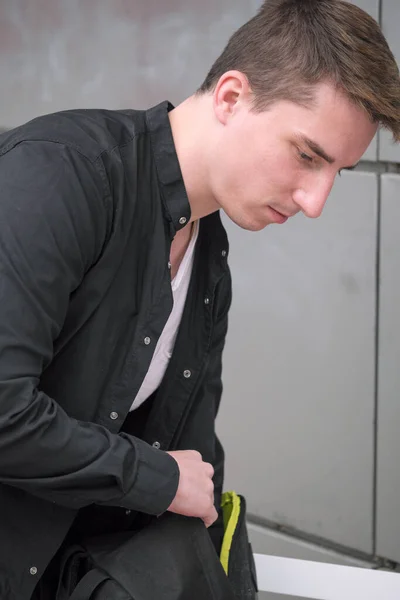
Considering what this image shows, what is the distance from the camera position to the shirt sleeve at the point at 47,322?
1232 mm

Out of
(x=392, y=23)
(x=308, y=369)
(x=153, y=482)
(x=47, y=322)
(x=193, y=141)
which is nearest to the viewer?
(x=47, y=322)

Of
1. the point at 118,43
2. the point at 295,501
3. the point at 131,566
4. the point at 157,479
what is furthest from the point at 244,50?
the point at 295,501

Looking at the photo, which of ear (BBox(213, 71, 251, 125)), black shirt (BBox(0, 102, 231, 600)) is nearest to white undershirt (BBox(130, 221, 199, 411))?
black shirt (BBox(0, 102, 231, 600))

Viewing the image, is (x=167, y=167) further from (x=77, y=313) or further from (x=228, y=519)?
(x=228, y=519)

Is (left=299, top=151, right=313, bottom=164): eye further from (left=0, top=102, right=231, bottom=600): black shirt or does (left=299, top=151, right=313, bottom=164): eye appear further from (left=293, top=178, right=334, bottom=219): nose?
(left=0, top=102, right=231, bottom=600): black shirt

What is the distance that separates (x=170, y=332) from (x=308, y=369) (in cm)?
109

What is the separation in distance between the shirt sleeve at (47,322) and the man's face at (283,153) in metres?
0.21

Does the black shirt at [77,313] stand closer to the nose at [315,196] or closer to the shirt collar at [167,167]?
the shirt collar at [167,167]

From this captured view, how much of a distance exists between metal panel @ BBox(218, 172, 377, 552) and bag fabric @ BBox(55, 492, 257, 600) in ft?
3.63

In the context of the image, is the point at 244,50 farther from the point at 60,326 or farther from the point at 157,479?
the point at 157,479

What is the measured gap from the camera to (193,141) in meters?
A: 1.47

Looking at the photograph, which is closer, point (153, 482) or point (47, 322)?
point (47, 322)

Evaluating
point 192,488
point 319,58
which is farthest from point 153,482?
point 319,58

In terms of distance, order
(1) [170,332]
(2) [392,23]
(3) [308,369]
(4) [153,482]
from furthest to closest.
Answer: (3) [308,369] < (2) [392,23] < (1) [170,332] < (4) [153,482]
